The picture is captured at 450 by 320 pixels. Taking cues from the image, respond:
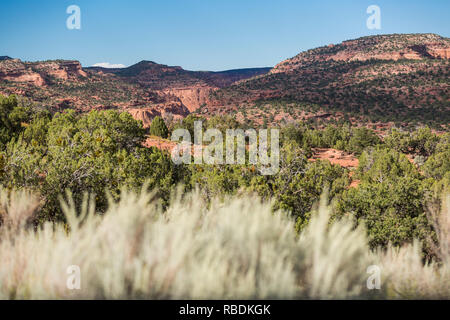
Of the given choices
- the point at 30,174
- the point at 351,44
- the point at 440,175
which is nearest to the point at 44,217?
the point at 30,174

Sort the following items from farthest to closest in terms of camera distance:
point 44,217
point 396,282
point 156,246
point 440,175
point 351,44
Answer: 1. point 351,44
2. point 440,175
3. point 44,217
4. point 396,282
5. point 156,246

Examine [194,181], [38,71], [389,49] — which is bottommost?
[194,181]

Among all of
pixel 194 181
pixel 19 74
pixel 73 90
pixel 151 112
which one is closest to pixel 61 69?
pixel 19 74

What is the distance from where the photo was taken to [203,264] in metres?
2.50

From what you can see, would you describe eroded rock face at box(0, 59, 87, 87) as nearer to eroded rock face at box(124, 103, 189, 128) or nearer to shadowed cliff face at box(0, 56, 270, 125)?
shadowed cliff face at box(0, 56, 270, 125)

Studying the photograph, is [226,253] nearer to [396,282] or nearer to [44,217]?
[396,282]

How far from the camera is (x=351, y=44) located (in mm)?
135000

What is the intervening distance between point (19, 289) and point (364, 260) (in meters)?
3.31

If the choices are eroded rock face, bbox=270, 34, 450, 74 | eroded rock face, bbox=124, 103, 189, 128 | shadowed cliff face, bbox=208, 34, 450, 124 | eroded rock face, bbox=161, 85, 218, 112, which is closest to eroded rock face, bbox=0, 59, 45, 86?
eroded rock face, bbox=124, 103, 189, 128

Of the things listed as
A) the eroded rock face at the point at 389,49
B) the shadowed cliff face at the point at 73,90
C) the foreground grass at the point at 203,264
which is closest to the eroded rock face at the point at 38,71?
the shadowed cliff face at the point at 73,90

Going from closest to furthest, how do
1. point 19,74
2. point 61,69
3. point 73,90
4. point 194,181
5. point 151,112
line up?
point 194,181 → point 151,112 → point 73,90 → point 19,74 → point 61,69

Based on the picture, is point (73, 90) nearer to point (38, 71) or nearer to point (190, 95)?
point (38, 71)
